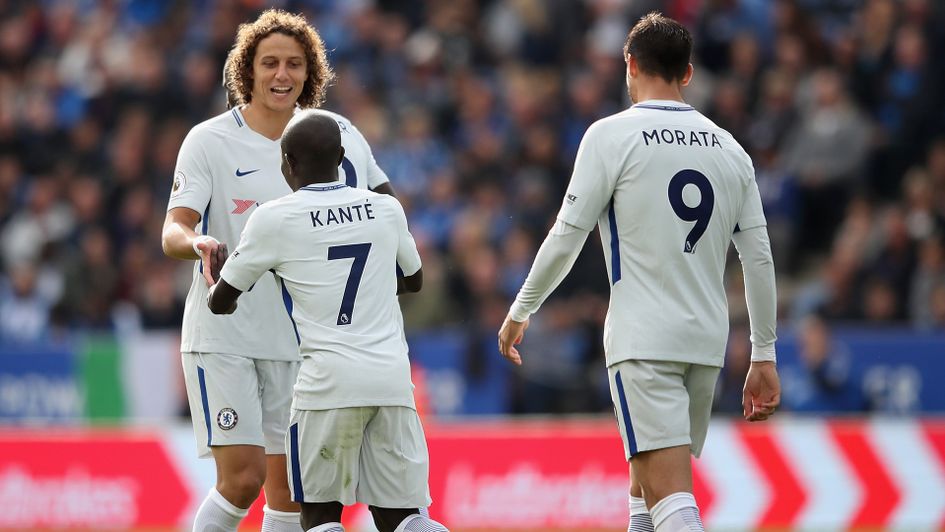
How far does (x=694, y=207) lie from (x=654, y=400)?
787 mm

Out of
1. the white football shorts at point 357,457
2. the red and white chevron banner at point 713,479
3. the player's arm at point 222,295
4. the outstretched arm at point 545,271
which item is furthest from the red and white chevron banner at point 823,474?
the player's arm at point 222,295

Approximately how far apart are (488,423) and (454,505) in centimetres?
226

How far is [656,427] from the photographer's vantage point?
237 inches

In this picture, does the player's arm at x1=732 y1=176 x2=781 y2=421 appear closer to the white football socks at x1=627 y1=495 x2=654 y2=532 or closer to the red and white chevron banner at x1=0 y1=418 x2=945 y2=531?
the white football socks at x1=627 y1=495 x2=654 y2=532

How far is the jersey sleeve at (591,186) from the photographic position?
19.9 feet

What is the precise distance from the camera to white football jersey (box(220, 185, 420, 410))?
5781 millimetres

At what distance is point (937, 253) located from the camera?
13.5 metres

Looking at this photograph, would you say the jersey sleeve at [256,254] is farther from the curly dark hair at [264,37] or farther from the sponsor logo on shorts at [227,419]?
the curly dark hair at [264,37]

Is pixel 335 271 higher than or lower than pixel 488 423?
higher

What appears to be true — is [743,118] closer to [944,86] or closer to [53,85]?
[944,86]

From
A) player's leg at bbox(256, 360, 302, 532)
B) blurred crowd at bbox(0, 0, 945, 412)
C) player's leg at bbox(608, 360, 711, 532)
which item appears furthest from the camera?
blurred crowd at bbox(0, 0, 945, 412)

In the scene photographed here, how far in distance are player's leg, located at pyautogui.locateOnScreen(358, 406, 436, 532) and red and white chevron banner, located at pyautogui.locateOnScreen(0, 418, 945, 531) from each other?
5809 mm

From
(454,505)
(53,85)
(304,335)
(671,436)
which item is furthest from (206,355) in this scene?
(53,85)

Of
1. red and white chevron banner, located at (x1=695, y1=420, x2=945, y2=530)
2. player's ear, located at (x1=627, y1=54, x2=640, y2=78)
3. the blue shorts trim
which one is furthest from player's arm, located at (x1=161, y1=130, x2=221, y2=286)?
red and white chevron banner, located at (x1=695, y1=420, x2=945, y2=530)
